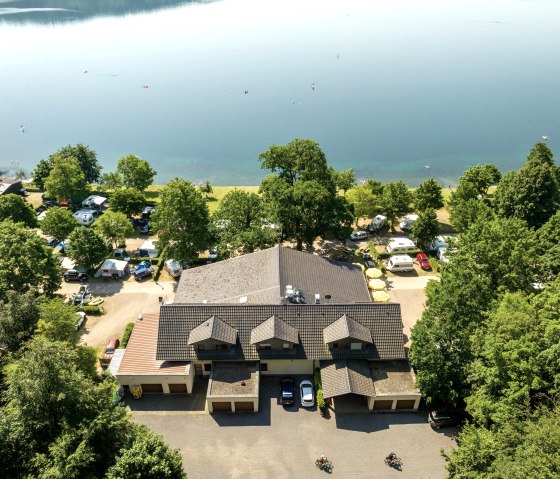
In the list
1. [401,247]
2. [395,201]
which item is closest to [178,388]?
[401,247]

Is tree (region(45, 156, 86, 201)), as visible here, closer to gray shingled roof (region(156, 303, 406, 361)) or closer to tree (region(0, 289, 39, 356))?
tree (region(0, 289, 39, 356))

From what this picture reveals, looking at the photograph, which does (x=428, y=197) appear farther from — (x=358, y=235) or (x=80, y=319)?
(x=80, y=319)

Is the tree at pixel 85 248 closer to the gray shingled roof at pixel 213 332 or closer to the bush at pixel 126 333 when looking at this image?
the bush at pixel 126 333

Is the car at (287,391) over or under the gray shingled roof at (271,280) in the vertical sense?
under

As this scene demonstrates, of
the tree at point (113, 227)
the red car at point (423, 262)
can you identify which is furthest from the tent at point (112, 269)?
the red car at point (423, 262)

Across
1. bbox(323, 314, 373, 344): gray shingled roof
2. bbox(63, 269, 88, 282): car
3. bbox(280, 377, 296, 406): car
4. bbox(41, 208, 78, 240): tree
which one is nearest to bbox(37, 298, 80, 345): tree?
bbox(63, 269, 88, 282): car

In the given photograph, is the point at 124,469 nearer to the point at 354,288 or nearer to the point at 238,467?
the point at 238,467

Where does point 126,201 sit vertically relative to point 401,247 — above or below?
above
